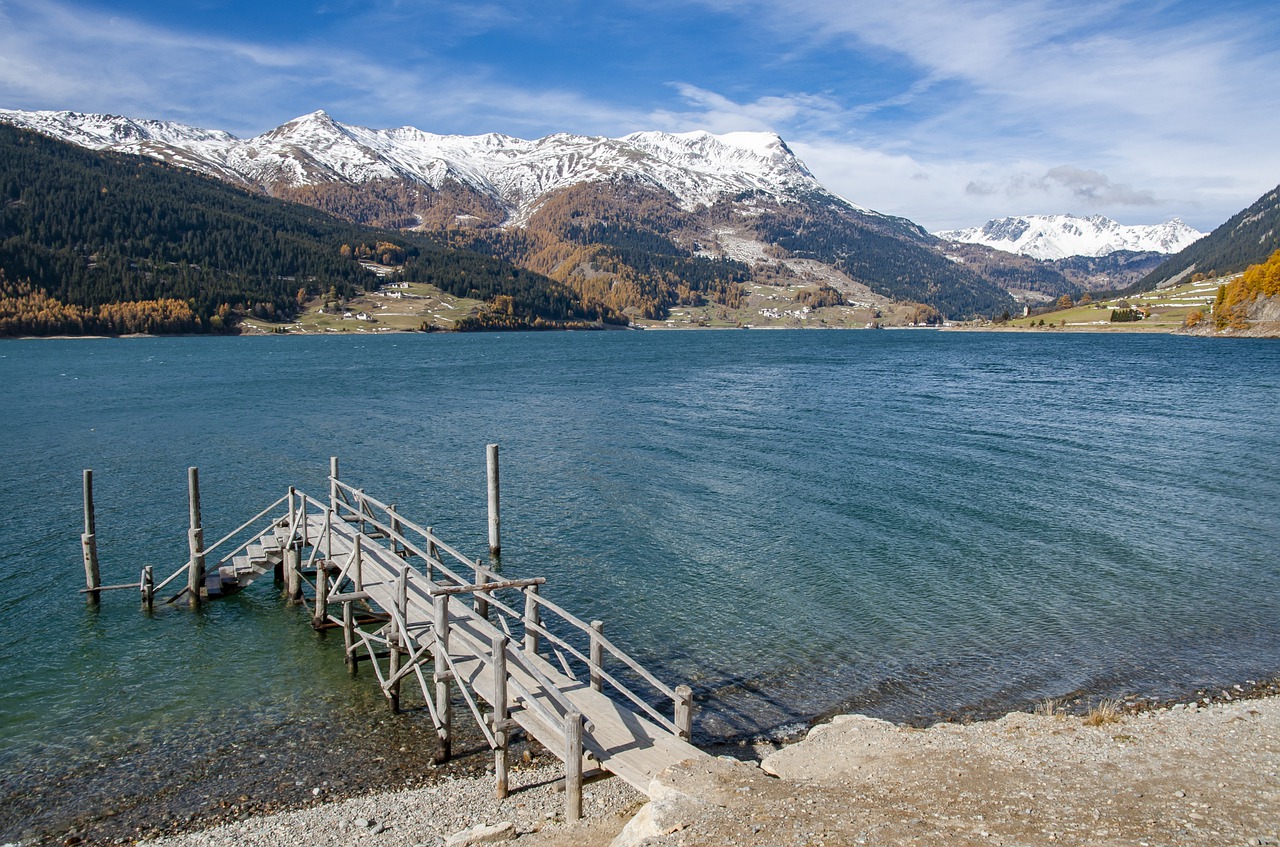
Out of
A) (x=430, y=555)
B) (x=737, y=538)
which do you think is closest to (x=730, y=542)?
(x=737, y=538)

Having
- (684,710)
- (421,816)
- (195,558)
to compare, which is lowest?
(421,816)

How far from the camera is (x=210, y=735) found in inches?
773

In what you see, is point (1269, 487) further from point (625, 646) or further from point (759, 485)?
point (625, 646)

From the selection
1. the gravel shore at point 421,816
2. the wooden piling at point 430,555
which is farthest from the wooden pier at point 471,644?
the gravel shore at point 421,816

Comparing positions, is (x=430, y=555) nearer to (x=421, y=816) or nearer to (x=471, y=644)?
(x=471, y=644)

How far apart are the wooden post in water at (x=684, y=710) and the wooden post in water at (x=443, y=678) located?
5.90 metres

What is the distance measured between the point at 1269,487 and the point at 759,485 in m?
29.0

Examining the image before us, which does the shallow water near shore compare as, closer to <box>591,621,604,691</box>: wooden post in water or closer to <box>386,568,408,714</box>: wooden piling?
<box>386,568,408,714</box>: wooden piling

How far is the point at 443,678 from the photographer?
1873cm

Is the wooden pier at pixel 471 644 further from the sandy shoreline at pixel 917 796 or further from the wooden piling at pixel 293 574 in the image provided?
the sandy shoreline at pixel 917 796

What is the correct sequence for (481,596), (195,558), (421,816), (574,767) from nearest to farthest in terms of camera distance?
(574,767) < (421,816) < (481,596) < (195,558)

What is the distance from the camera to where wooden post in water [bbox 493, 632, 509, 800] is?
54.6 ft

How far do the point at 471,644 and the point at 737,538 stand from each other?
1876cm

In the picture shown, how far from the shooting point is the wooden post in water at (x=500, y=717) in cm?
1664
